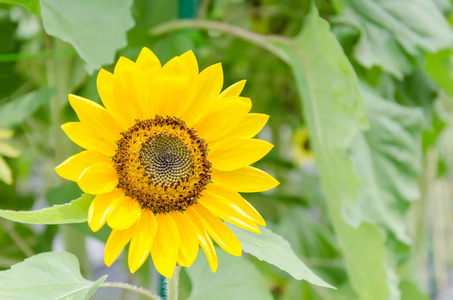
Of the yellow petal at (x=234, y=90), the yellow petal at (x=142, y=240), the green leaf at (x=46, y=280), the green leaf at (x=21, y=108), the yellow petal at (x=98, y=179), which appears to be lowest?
the green leaf at (x=21, y=108)

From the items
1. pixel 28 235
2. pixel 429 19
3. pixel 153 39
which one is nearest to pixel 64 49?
pixel 153 39

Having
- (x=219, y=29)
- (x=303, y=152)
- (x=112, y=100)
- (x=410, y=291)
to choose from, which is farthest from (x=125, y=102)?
(x=303, y=152)

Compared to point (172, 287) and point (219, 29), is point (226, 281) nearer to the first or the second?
point (172, 287)

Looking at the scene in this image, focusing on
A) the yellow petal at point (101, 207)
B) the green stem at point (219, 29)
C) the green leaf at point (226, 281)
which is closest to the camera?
the yellow petal at point (101, 207)

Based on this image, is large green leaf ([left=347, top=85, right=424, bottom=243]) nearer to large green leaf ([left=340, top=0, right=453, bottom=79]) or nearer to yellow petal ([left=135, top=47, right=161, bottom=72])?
large green leaf ([left=340, top=0, right=453, bottom=79])

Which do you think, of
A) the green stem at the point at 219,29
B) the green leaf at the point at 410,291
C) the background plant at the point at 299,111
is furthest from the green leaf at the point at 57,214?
the green leaf at the point at 410,291

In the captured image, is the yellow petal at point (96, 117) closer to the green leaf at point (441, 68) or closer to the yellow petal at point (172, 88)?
the yellow petal at point (172, 88)

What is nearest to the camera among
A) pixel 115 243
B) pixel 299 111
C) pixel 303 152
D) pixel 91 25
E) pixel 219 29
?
pixel 115 243
